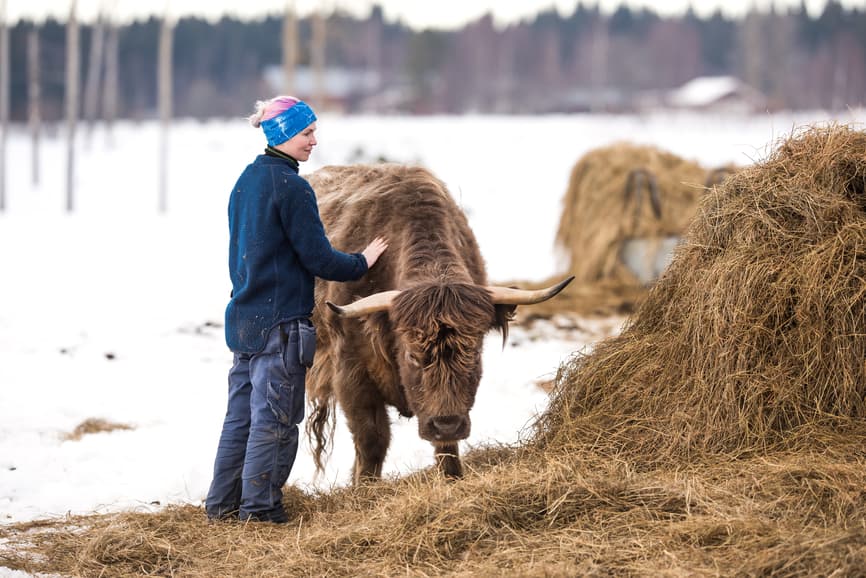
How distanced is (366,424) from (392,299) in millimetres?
993

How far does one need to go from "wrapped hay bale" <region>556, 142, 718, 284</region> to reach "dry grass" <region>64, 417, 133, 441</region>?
7.62m

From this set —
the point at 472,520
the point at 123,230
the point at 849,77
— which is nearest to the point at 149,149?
the point at 123,230

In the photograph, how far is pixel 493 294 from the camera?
16.7 feet

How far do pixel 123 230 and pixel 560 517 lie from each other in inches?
674

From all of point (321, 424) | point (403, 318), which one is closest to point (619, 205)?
point (321, 424)

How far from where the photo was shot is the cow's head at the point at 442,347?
15.7 feet

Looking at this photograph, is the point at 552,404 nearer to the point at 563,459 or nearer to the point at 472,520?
the point at 563,459

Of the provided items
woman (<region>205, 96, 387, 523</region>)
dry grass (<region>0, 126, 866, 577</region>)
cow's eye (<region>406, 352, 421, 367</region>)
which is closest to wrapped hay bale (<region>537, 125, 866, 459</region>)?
dry grass (<region>0, 126, 866, 577</region>)

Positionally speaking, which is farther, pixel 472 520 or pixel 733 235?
pixel 733 235

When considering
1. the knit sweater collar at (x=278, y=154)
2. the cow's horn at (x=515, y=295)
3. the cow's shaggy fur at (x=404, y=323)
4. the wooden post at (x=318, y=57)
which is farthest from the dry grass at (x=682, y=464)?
the wooden post at (x=318, y=57)

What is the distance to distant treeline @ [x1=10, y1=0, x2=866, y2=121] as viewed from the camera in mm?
54625

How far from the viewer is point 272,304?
493 centimetres

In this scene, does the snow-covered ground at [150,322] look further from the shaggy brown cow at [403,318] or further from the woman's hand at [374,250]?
the woman's hand at [374,250]

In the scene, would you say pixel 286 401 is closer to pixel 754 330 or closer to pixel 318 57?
pixel 754 330
